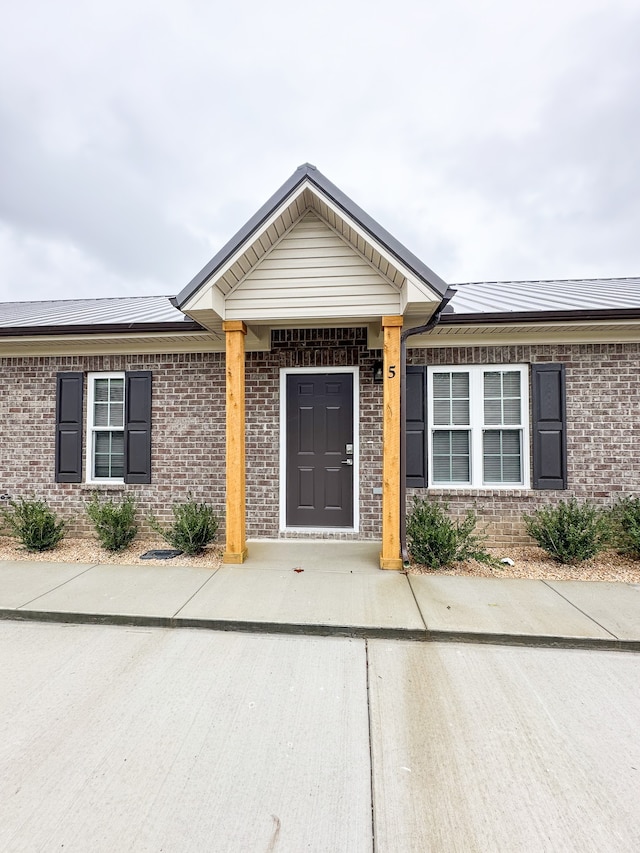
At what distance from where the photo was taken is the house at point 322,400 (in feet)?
15.9

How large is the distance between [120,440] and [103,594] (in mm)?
2673

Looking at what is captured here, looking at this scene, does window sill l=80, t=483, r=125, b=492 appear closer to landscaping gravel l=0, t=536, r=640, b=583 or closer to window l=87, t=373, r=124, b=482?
window l=87, t=373, r=124, b=482

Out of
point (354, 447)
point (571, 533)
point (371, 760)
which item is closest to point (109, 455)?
point (354, 447)

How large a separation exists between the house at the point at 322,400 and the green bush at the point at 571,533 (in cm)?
47

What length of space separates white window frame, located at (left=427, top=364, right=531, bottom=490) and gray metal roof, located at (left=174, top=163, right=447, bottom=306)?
167cm

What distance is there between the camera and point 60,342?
235 inches

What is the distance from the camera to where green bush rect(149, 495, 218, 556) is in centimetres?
528

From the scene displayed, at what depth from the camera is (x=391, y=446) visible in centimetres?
470

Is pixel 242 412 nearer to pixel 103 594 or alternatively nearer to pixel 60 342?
pixel 103 594

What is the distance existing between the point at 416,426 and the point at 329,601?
2719mm

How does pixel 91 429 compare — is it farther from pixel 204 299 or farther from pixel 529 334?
pixel 529 334

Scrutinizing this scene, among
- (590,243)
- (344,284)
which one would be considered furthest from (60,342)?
(590,243)

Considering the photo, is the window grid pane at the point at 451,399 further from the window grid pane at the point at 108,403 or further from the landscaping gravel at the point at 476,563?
the window grid pane at the point at 108,403

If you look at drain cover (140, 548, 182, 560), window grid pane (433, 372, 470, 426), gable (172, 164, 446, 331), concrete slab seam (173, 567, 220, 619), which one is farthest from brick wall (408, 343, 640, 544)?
drain cover (140, 548, 182, 560)
